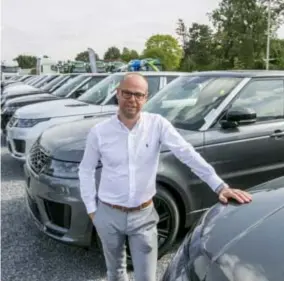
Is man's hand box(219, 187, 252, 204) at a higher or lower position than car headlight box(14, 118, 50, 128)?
higher

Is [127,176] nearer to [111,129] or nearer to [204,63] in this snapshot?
[111,129]

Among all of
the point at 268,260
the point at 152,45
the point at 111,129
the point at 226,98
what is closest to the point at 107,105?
the point at 226,98

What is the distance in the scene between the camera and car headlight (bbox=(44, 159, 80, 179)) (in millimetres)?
3553

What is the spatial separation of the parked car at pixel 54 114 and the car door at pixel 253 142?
Answer: 2.83 metres

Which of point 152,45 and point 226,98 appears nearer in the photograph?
point 226,98

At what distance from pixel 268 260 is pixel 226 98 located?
2528 mm

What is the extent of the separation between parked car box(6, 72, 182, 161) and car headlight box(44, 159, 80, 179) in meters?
2.97

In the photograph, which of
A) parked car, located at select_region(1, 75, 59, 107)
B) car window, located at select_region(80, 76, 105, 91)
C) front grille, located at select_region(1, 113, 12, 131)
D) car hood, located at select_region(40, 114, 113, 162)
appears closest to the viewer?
car hood, located at select_region(40, 114, 113, 162)

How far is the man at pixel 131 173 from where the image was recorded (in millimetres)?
2424

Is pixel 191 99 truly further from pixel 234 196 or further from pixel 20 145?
pixel 20 145

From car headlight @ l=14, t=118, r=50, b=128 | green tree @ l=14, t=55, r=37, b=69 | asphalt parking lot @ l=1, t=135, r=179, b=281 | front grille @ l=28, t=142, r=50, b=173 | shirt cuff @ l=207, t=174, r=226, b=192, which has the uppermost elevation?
shirt cuff @ l=207, t=174, r=226, b=192

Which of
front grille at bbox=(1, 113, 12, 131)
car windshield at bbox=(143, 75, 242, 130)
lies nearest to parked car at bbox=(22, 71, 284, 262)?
car windshield at bbox=(143, 75, 242, 130)

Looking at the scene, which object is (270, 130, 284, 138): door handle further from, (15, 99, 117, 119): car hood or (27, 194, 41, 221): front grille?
(15, 99, 117, 119): car hood

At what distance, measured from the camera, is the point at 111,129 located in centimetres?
244
